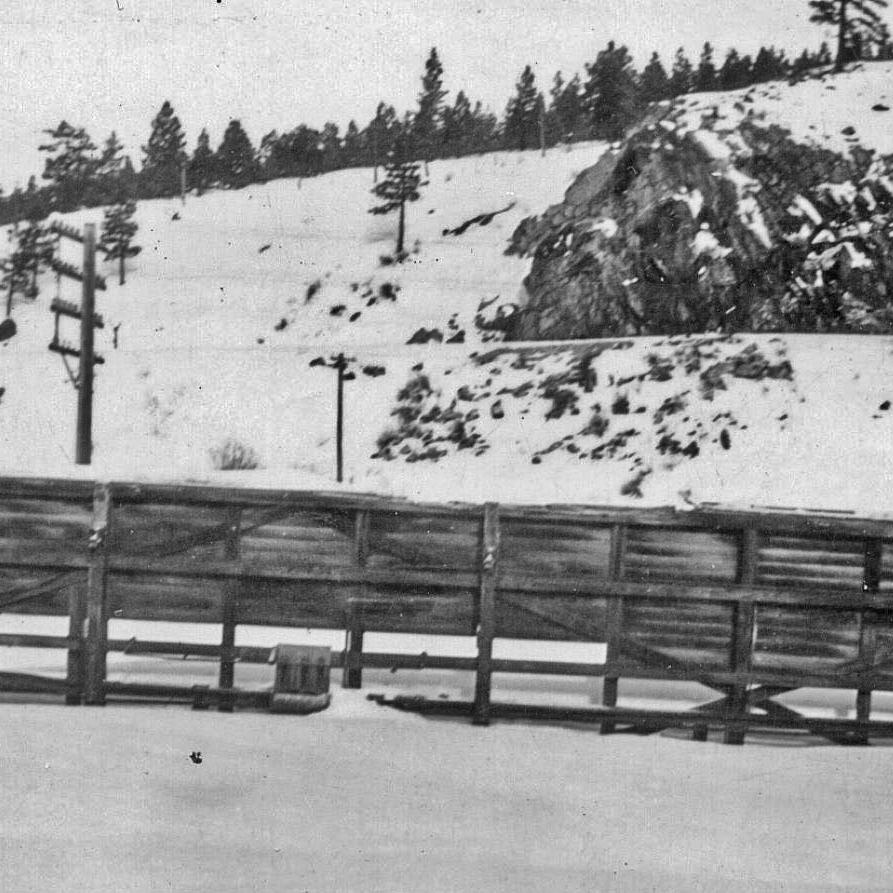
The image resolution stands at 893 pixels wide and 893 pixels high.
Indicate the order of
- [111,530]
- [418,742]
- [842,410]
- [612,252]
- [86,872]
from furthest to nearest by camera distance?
[612,252] < [842,410] < [111,530] < [418,742] < [86,872]

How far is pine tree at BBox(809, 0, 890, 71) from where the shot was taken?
49.8 feet

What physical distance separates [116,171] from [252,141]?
758cm

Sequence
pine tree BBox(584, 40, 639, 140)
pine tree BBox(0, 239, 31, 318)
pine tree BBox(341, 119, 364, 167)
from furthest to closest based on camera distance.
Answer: pine tree BBox(0, 239, 31, 318), pine tree BBox(341, 119, 364, 167), pine tree BBox(584, 40, 639, 140)

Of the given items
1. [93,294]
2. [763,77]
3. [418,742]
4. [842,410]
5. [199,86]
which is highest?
[763,77]

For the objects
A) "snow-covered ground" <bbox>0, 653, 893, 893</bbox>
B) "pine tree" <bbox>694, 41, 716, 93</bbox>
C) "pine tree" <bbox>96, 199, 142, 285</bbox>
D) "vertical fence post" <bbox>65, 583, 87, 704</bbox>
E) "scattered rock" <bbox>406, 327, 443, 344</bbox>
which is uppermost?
"pine tree" <bbox>694, 41, 716, 93</bbox>

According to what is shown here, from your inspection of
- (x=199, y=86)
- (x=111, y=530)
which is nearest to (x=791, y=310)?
(x=199, y=86)

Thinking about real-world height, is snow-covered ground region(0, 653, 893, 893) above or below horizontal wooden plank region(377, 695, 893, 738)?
below

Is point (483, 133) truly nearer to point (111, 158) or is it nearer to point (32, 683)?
point (111, 158)

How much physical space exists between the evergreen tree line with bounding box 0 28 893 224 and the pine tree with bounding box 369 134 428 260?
98 centimetres

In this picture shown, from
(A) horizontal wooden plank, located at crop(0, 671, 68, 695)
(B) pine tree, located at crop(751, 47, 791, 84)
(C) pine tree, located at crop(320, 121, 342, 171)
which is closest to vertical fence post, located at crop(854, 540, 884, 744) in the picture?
(A) horizontal wooden plank, located at crop(0, 671, 68, 695)

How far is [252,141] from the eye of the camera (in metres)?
18.2

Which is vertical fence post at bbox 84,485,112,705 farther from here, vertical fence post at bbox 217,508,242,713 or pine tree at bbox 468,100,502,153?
pine tree at bbox 468,100,502,153

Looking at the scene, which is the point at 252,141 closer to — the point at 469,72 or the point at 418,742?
the point at 469,72

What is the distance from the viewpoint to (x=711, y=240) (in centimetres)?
2612
